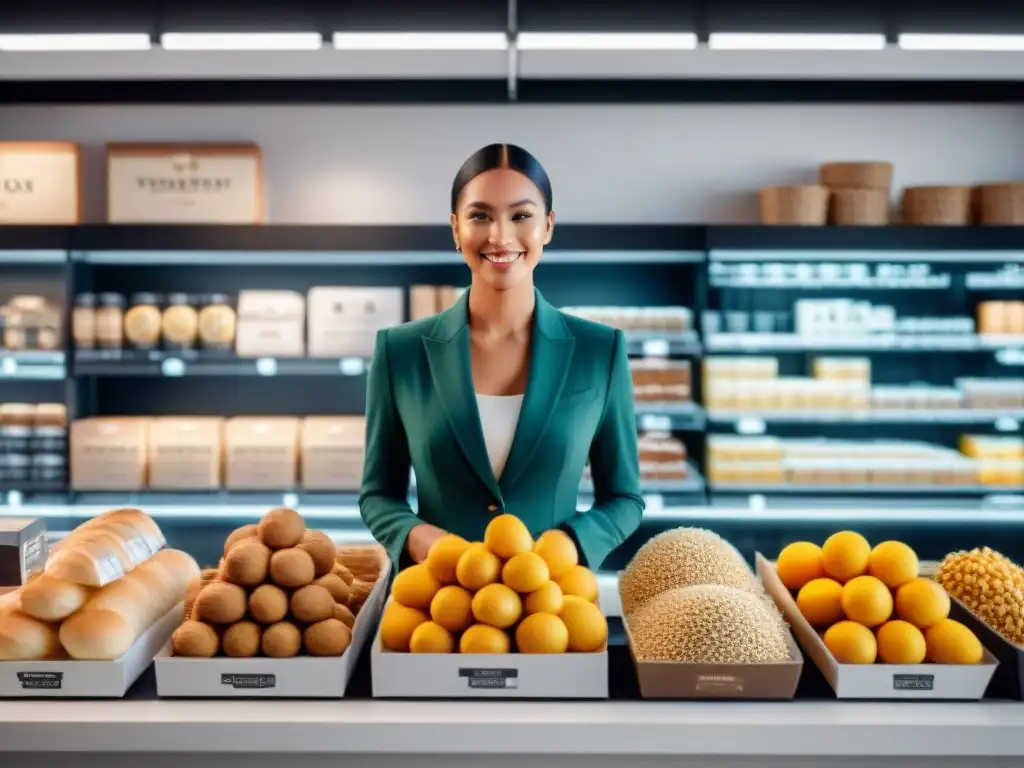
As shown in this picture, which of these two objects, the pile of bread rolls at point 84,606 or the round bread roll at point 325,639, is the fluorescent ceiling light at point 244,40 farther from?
the round bread roll at point 325,639

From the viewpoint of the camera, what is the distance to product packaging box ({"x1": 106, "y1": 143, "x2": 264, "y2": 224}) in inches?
162

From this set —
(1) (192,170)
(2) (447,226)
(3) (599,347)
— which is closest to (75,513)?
(1) (192,170)

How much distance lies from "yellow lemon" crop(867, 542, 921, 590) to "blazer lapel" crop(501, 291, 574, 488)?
0.65 m

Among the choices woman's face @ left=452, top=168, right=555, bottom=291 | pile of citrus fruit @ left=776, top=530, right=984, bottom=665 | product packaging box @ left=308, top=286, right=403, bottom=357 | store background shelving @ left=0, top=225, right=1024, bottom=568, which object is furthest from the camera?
product packaging box @ left=308, top=286, right=403, bottom=357

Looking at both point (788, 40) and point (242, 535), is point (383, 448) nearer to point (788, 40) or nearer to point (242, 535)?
point (242, 535)

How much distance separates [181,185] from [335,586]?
312cm

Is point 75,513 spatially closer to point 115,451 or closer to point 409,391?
point 115,451

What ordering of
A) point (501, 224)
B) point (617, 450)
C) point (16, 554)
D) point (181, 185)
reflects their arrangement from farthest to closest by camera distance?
point (181, 185)
point (617, 450)
point (16, 554)
point (501, 224)

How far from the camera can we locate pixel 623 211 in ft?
14.6

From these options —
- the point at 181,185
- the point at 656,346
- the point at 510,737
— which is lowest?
the point at 510,737

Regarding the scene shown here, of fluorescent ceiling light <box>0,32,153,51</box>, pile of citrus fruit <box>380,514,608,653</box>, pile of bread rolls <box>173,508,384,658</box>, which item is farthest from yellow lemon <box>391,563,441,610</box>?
fluorescent ceiling light <box>0,32,153,51</box>

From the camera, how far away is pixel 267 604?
54.3 inches

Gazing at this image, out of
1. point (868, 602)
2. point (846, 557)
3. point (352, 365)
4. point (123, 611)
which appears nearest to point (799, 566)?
point (846, 557)

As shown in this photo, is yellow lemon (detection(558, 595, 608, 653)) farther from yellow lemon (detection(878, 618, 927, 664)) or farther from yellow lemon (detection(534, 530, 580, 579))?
yellow lemon (detection(878, 618, 927, 664))
